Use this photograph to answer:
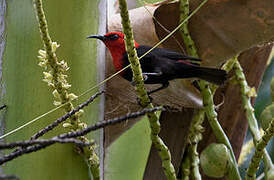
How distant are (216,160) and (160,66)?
0.44 metres

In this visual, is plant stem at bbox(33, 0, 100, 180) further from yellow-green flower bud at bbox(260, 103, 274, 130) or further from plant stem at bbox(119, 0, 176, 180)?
yellow-green flower bud at bbox(260, 103, 274, 130)

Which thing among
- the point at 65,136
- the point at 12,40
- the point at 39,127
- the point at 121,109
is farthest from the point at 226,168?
the point at 65,136

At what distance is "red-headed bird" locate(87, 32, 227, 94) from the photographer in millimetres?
1234

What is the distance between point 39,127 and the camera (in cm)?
95

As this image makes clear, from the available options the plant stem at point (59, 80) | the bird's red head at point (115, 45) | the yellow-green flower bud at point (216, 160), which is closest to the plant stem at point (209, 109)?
the yellow-green flower bud at point (216, 160)

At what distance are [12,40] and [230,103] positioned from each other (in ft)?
2.83

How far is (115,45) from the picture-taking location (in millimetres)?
1323

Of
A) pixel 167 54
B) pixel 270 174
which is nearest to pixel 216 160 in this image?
pixel 270 174

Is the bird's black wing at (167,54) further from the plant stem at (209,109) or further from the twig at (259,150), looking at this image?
the twig at (259,150)

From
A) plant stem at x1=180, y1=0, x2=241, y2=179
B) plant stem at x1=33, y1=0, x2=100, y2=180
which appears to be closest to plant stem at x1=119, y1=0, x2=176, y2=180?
plant stem at x1=33, y1=0, x2=100, y2=180

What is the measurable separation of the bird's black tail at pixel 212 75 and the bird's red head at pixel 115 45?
24 centimetres

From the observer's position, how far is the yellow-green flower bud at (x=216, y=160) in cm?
109

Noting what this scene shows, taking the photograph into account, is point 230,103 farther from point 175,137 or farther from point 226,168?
point 226,168

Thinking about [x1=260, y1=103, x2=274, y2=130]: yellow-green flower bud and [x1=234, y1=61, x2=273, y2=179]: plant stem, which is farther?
[x1=234, y1=61, x2=273, y2=179]: plant stem
